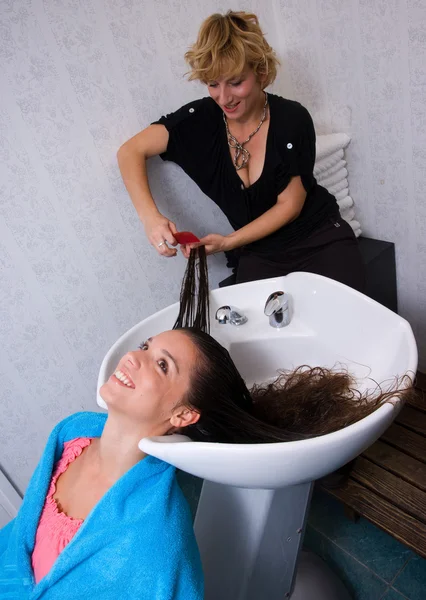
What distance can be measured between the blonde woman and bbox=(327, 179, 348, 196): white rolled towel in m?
0.26

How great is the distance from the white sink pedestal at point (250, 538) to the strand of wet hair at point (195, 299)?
0.43 meters

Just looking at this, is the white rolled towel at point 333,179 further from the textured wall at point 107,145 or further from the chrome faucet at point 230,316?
the chrome faucet at point 230,316

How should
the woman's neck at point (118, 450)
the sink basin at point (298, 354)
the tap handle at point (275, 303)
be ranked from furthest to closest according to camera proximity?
the tap handle at point (275, 303), the woman's neck at point (118, 450), the sink basin at point (298, 354)

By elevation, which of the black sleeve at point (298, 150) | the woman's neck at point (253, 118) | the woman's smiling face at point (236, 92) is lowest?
the black sleeve at point (298, 150)

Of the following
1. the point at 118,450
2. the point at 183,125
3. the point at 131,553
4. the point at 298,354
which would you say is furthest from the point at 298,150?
the point at 131,553

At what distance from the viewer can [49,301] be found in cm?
148

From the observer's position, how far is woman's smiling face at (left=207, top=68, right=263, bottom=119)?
1.38 metres

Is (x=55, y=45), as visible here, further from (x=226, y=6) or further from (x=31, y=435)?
(x=31, y=435)

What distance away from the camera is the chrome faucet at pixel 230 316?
1.32 m

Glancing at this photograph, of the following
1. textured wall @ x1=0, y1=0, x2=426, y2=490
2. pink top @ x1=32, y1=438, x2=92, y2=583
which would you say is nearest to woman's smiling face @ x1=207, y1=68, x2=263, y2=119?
textured wall @ x1=0, y1=0, x2=426, y2=490

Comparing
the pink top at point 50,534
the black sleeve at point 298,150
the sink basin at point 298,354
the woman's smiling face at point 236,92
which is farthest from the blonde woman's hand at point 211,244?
the pink top at point 50,534

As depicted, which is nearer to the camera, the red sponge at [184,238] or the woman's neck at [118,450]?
the woman's neck at [118,450]

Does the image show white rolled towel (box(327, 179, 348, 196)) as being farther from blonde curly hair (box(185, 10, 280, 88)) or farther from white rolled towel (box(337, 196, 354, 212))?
blonde curly hair (box(185, 10, 280, 88))

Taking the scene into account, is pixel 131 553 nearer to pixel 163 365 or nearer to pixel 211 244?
pixel 163 365
